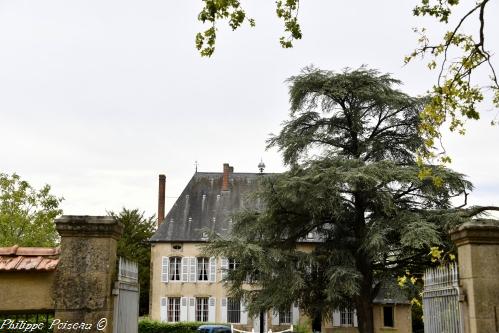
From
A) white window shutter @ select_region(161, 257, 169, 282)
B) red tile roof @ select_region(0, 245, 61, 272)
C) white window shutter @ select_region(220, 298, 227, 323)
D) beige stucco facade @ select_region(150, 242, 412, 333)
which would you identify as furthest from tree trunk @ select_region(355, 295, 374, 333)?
white window shutter @ select_region(161, 257, 169, 282)

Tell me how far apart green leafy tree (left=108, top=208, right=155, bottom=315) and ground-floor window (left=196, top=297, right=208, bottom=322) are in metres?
7.17

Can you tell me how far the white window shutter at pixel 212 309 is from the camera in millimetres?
31625

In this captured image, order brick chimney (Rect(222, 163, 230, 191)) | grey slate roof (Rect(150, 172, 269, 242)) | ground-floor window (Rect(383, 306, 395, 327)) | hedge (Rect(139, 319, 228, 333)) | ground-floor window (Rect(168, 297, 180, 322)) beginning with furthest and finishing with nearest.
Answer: brick chimney (Rect(222, 163, 230, 191)), grey slate roof (Rect(150, 172, 269, 242)), ground-floor window (Rect(168, 297, 180, 322)), ground-floor window (Rect(383, 306, 395, 327)), hedge (Rect(139, 319, 228, 333))

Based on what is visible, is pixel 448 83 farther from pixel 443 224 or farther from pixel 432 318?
pixel 443 224

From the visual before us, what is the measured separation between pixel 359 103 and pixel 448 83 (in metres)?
14.7

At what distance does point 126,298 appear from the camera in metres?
5.91

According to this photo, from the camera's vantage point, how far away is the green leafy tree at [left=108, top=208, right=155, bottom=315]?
37.8 meters

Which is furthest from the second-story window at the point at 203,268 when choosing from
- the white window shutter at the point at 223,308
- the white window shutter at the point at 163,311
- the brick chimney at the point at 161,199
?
the brick chimney at the point at 161,199

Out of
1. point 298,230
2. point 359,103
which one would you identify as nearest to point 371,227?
point 298,230


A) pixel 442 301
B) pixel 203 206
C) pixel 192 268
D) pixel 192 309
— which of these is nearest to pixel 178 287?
pixel 192 268

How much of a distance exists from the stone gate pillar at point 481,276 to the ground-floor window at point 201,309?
91.0 feet

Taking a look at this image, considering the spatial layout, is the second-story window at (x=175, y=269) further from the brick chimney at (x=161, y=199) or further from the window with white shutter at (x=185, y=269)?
the brick chimney at (x=161, y=199)

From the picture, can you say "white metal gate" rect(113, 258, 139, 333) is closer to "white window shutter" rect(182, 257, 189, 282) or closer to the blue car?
the blue car

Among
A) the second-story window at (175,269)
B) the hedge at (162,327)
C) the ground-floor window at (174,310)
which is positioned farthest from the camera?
the second-story window at (175,269)
